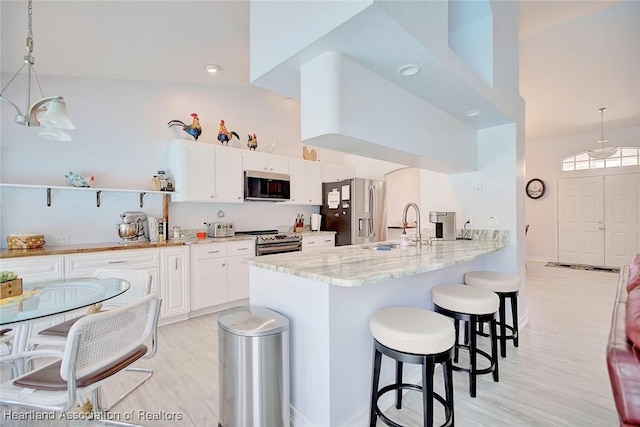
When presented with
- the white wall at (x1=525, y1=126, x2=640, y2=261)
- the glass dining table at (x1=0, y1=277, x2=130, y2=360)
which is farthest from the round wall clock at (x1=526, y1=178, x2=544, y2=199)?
the glass dining table at (x1=0, y1=277, x2=130, y2=360)

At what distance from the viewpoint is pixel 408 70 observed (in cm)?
194

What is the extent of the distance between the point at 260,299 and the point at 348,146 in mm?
1208

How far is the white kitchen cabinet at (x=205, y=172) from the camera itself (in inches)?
146

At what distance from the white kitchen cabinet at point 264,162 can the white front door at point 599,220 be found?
675 cm

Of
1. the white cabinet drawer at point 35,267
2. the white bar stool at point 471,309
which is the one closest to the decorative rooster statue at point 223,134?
the white cabinet drawer at point 35,267

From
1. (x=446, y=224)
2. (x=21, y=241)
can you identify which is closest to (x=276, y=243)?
(x=446, y=224)

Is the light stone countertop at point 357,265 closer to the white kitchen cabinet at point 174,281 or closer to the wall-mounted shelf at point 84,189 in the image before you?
the white kitchen cabinet at point 174,281

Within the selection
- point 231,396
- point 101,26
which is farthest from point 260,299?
point 101,26

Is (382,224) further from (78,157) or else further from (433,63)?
(78,157)

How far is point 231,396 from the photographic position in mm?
1539

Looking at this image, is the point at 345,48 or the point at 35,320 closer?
the point at 35,320

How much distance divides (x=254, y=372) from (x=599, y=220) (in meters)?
8.32

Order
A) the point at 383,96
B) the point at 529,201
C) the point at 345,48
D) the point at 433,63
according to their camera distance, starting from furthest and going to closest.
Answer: the point at 529,201 < the point at 383,96 < the point at 433,63 < the point at 345,48

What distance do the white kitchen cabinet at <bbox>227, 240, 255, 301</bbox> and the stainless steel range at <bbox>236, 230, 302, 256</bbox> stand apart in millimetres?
112
